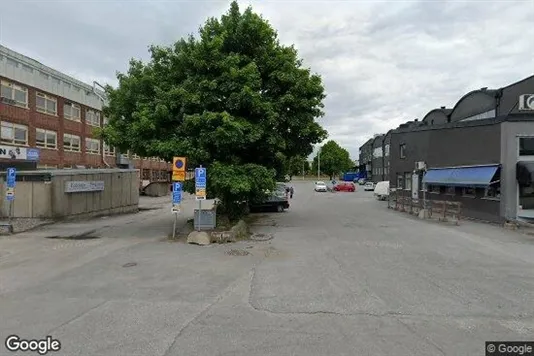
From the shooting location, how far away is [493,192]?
830 inches

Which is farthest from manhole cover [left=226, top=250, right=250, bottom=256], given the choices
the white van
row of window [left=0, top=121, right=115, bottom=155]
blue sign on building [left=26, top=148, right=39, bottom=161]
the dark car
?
the white van

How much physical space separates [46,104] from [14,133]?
5520 mm

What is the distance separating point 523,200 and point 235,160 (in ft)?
48.5

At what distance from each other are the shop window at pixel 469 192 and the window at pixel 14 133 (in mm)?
32829

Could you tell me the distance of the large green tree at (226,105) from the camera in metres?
15.5

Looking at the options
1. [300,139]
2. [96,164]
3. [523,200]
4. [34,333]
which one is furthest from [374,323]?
[96,164]

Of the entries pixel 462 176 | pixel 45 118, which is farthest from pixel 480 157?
pixel 45 118

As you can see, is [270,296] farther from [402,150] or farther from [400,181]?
[400,181]

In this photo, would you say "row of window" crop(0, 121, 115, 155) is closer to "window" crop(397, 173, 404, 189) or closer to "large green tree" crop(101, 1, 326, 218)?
"large green tree" crop(101, 1, 326, 218)

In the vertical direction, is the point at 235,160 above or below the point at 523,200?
above

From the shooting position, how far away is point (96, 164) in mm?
46000

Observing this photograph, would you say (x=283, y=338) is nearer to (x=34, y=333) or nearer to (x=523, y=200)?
(x=34, y=333)

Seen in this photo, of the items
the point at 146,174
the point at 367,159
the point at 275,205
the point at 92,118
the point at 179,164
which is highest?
the point at 92,118

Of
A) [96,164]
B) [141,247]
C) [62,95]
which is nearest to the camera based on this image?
[141,247]
